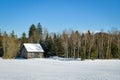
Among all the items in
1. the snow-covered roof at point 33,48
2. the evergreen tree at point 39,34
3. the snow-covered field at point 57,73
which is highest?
the evergreen tree at point 39,34

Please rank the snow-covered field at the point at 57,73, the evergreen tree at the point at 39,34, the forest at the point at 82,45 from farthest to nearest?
the evergreen tree at the point at 39,34
the forest at the point at 82,45
the snow-covered field at the point at 57,73

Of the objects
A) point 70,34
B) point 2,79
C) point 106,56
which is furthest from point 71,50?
point 2,79

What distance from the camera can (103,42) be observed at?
7625 centimetres

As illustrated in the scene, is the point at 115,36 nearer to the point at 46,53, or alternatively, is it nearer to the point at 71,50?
the point at 71,50

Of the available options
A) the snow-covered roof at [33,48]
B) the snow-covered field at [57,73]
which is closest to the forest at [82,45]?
the snow-covered roof at [33,48]

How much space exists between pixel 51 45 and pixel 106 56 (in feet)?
64.3

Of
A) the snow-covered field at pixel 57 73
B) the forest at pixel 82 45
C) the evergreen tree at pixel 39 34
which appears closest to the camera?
the snow-covered field at pixel 57 73

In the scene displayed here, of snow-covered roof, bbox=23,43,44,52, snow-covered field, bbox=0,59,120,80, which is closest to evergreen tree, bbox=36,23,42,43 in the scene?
snow-covered roof, bbox=23,43,44,52

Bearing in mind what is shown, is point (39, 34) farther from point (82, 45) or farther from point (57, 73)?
point (57, 73)

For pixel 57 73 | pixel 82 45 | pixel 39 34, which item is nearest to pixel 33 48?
pixel 82 45

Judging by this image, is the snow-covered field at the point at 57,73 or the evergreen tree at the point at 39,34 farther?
the evergreen tree at the point at 39,34

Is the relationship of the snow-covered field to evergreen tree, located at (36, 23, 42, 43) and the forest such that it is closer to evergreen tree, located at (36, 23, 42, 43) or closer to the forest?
the forest

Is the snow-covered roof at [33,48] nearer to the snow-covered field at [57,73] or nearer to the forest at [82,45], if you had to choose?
the forest at [82,45]

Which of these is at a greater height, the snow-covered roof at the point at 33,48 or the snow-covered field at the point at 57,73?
the snow-covered roof at the point at 33,48
